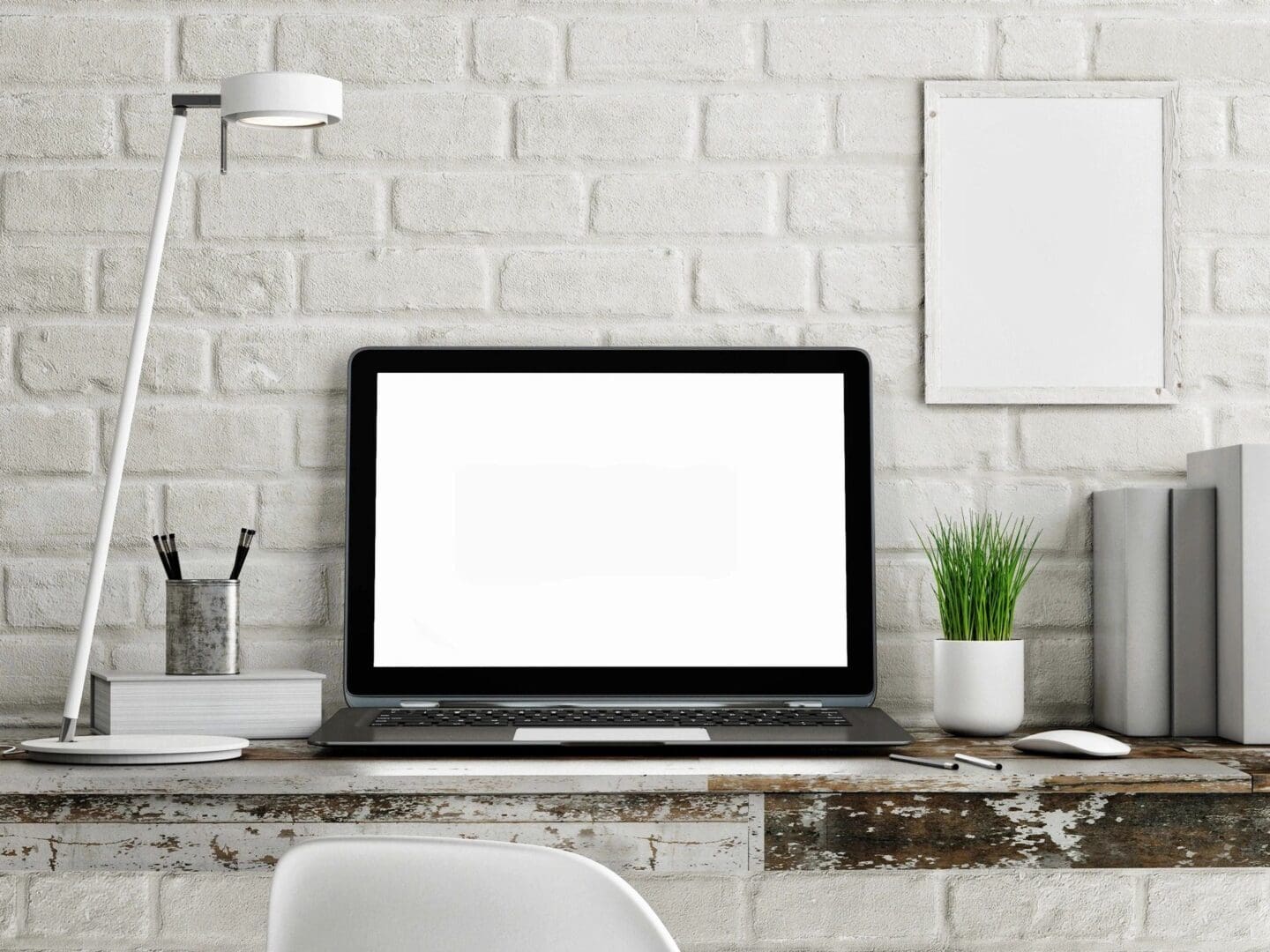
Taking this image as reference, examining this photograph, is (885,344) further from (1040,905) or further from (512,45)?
(1040,905)

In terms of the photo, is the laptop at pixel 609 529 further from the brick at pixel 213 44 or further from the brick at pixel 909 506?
the brick at pixel 213 44

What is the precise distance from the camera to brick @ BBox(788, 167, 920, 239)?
4.83ft

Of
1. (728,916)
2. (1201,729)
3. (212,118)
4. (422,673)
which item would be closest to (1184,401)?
(1201,729)

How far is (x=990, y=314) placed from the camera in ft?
4.81

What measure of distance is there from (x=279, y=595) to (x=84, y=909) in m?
0.44

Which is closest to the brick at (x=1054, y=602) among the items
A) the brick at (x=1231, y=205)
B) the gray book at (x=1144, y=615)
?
the gray book at (x=1144, y=615)

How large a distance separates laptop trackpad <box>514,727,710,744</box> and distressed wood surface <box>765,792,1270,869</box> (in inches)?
5.6

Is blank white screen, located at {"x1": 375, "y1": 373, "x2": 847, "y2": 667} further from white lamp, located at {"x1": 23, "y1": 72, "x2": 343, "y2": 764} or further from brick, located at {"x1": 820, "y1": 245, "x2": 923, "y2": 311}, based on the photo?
white lamp, located at {"x1": 23, "y1": 72, "x2": 343, "y2": 764}

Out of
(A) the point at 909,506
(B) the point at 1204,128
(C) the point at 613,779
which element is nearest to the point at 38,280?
(C) the point at 613,779

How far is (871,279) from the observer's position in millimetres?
1470

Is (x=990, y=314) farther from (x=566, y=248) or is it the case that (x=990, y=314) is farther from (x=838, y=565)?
(x=566, y=248)

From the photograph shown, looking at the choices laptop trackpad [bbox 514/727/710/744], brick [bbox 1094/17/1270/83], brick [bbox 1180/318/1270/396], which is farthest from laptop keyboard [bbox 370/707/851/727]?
brick [bbox 1094/17/1270/83]

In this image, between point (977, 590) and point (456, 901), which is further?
point (977, 590)

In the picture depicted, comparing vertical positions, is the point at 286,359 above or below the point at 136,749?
above
